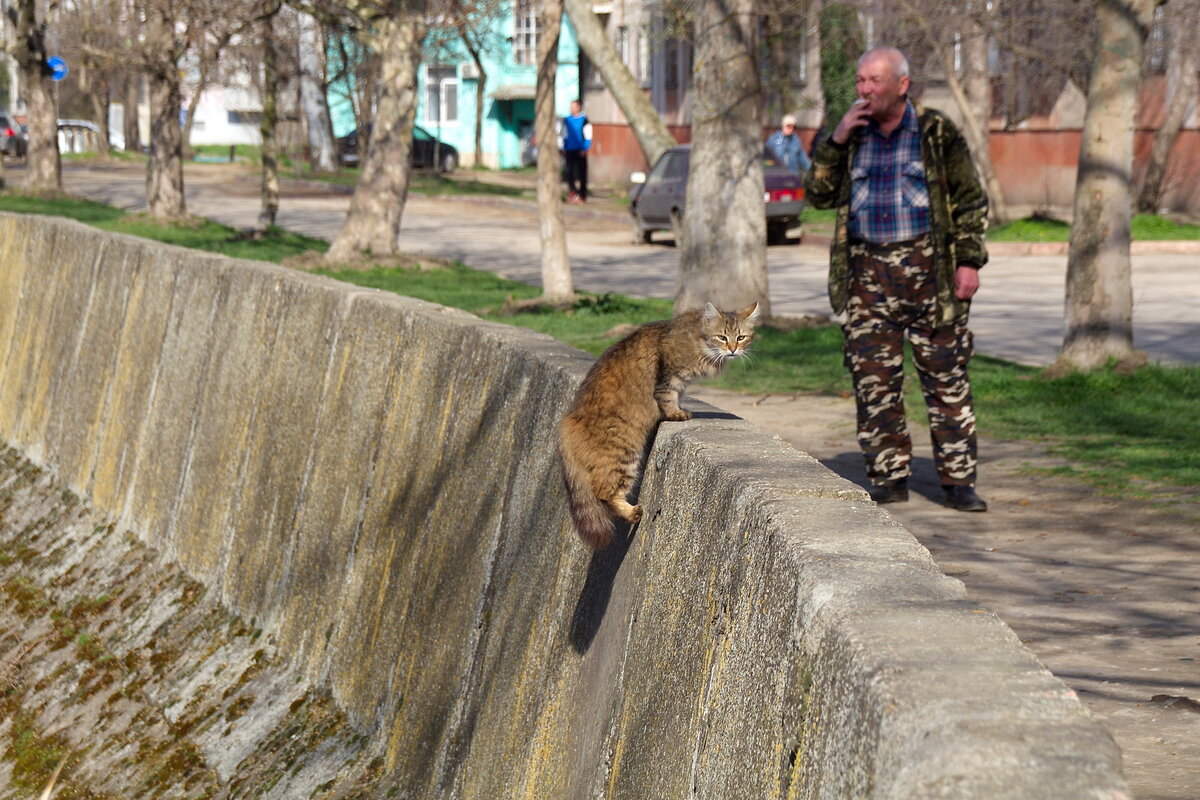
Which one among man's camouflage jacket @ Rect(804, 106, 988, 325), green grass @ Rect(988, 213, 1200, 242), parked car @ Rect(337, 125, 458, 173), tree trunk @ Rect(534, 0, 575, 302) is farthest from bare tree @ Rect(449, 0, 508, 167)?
man's camouflage jacket @ Rect(804, 106, 988, 325)

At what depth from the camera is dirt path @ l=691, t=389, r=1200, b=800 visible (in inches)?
189

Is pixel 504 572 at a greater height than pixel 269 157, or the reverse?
pixel 269 157

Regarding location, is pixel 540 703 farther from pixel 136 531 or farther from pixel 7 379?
pixel 7 379

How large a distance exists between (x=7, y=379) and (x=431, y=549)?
7.71 metres

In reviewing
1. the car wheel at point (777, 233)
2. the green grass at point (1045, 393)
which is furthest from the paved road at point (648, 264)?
the green grass at point (1045, 393)

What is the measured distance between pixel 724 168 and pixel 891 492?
632 cm

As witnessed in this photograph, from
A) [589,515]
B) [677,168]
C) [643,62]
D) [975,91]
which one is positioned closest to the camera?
[589,515]

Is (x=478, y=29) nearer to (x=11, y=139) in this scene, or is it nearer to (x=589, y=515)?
(x=11, y=139)

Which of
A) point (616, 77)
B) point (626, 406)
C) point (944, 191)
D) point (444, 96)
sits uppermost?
point (444, 96)

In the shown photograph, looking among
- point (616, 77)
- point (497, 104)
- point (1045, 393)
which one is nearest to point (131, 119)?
point (497, 104)

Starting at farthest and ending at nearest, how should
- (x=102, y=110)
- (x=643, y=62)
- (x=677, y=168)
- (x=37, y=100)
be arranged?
(x=102, y=110), (x=643, y=62), (x=37, y=100), (x=677, y=168)

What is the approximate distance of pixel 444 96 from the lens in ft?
215

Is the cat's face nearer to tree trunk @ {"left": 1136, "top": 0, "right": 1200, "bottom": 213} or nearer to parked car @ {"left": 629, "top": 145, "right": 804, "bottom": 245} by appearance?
parked car @ {"left": 629, "top": 145, "right": 804, "bottom": 245}

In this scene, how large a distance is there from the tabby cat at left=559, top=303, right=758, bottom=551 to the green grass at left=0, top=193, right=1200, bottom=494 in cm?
391
